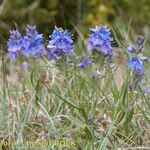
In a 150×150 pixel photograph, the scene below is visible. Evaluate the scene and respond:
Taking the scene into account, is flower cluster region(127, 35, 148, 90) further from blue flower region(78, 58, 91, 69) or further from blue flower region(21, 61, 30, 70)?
blue flower region(21, 61, 30, 70)

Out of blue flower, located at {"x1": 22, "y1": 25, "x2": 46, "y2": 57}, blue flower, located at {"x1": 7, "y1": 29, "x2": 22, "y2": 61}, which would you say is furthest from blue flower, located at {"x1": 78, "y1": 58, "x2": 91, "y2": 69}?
blue flower, located at {"x1": 7, "y1": 29, "x2": 22, "y2": 61}

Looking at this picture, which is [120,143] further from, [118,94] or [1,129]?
[1,129]

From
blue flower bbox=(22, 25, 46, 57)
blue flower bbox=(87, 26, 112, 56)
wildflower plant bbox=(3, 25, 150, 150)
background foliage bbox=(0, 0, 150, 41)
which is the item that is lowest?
wildflower plant bbox=(3, 25, 150, 150)

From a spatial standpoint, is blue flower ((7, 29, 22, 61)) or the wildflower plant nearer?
the wildflower plant

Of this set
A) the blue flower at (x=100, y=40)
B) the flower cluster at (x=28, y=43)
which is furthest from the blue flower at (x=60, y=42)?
the flower cluster at (x=28, y=43)

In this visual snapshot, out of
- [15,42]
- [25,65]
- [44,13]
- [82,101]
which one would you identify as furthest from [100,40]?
[44,13]

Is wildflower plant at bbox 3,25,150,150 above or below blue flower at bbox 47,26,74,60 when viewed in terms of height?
below
